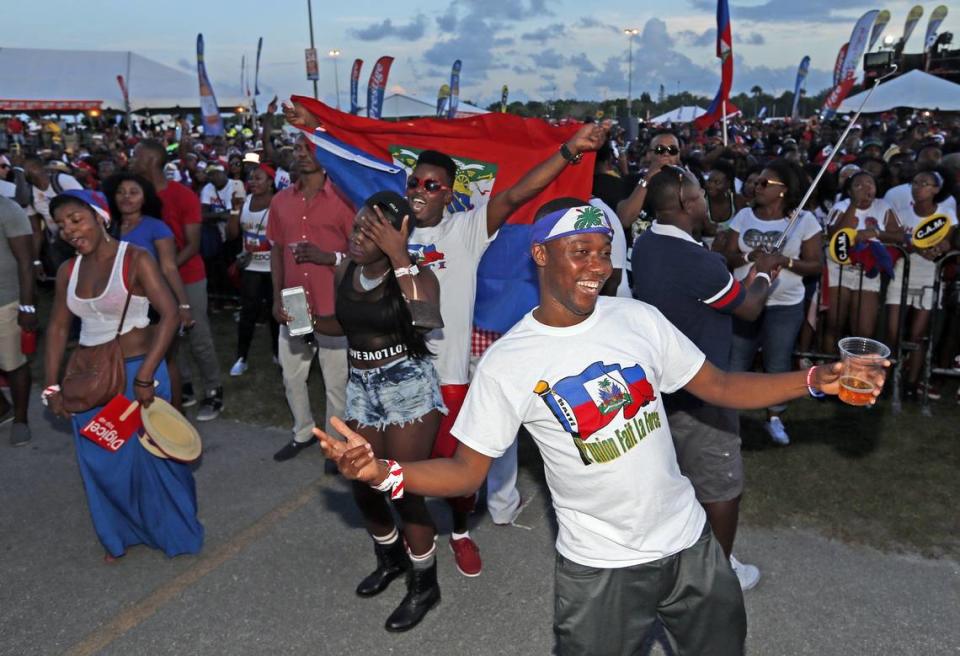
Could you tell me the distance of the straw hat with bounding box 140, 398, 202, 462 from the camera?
4.00m

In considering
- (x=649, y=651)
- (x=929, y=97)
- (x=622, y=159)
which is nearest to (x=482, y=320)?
(x=649, y=651)

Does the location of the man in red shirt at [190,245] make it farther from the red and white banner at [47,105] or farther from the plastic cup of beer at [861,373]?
the red and white banner at [47,105]

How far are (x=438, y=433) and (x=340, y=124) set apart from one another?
219 cm

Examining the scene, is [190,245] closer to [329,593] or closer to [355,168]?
[355,168]

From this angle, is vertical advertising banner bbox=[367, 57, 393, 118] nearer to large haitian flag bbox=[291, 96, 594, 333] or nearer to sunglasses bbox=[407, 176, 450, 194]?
large haitian flag bbox=[291, 96, 594, 333]

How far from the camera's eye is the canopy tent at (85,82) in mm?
34844

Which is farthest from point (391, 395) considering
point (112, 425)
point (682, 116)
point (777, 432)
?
point (682, 116)

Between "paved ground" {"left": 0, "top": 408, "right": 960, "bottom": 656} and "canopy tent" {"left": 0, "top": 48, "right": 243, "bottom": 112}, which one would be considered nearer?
"paved ground" {"left": 0, "top": 408, "right": 960, "bottom": 656}

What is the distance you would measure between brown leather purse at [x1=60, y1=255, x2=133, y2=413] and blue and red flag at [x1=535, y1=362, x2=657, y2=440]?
2809 mm

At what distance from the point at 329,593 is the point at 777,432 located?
11.5ft

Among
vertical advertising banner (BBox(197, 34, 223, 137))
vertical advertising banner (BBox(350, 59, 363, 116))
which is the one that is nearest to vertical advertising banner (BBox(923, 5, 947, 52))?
vertical advertising banner (BBox(350, 59, 363, 116))

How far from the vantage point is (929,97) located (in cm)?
2148

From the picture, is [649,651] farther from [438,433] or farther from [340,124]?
[340,124]

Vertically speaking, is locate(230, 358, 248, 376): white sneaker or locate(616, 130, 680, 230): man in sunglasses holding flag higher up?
locate(616, 130, 680, 230): man in sunglasses holding flag
